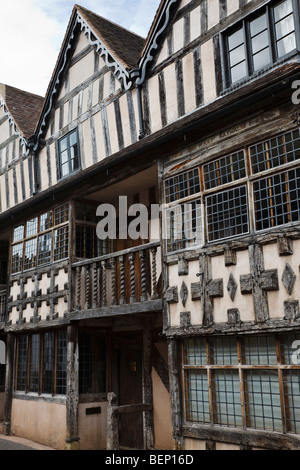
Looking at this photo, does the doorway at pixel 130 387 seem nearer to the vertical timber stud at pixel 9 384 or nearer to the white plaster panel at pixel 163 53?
the vertical timber stud at pixel 9 384

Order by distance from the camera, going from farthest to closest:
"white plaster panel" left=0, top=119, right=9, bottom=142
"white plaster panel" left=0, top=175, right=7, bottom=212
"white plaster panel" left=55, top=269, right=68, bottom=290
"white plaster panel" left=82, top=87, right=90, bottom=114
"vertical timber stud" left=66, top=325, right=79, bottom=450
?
"white plaster panel" left=0, top=119, right=9, bottom=142
"white plaster panel" left=0, top=175, right=7, bottom=212
"white plaster panel" left=82, top=87, right=90, bottom=114
"white plaster panel" left=55, top=269, right=68, bottom=290
"vertical timber stud" left=66, top=325, right=79, bottom=450

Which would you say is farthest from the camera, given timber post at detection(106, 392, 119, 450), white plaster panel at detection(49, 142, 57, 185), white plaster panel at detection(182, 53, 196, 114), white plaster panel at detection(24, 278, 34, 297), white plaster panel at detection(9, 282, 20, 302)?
white plaster panel at detection(9, 282, 20, 302)

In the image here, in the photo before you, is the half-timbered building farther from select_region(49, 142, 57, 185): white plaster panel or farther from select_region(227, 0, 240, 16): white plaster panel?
select_region(49, 142, 57, 185): white plaster panel

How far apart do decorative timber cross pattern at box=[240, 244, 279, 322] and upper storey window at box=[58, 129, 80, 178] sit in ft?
20.9

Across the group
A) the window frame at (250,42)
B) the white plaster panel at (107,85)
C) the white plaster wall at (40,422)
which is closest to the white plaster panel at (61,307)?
the white plaster wall at (40,422)

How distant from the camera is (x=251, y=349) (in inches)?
281

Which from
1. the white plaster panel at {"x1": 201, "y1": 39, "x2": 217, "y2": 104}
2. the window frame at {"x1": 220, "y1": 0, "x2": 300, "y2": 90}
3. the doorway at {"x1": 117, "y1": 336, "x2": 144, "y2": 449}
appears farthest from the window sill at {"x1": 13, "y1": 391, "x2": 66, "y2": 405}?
the window frame at {"x1": 220, "y1": 0, "x2": 300, "y2": 90}

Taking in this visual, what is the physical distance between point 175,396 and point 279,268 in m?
2.83

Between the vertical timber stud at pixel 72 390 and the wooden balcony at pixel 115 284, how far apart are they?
58 centimetres

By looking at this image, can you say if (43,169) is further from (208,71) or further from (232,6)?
(232,6)

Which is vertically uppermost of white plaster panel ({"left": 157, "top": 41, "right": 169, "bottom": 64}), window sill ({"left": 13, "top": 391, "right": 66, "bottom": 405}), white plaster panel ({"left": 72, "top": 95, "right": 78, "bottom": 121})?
white plaster panel ({"left": 72, "top": 95, "right": 78, "bottom": 121})

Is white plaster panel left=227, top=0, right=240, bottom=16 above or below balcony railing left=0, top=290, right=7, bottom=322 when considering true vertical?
above

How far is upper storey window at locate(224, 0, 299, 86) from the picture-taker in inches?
302
